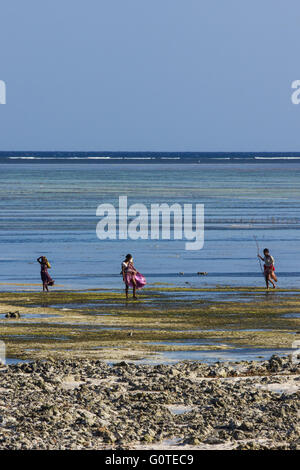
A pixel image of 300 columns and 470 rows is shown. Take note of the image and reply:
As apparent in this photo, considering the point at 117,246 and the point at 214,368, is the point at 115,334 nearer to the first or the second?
the point at 214,368

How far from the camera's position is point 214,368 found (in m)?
18.3

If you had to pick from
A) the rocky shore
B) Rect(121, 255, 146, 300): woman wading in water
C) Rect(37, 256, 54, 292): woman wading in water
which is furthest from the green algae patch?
the rocky shore

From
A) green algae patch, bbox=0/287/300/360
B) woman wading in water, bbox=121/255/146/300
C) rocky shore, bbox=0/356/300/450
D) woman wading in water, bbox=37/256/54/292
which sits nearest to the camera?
rocky shore, bbox=0/356/300/450

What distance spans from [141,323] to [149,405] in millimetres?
8626

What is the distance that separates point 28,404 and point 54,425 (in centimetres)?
132

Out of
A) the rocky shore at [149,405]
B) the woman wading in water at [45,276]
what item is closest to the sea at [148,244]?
the woman wading in water at [45,276]

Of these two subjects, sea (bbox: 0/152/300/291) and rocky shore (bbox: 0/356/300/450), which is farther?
sea (bbox: 0/152/300/291)

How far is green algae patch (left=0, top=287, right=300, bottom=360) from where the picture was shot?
21.2m

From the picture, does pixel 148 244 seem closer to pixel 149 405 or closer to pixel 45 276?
pixel 45 276

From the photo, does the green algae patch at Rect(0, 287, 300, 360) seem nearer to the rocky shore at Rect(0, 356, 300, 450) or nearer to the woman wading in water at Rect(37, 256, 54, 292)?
the woman wading in water at Rect(37, 256, 54, 292)

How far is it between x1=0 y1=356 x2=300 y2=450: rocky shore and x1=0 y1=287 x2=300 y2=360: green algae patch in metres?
2.11

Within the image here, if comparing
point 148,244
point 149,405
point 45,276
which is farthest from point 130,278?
point 148,244

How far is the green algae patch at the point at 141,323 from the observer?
21188mm
